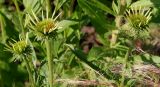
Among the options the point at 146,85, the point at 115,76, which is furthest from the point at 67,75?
the point at 146,85

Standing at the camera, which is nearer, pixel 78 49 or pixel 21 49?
pixel 21 49

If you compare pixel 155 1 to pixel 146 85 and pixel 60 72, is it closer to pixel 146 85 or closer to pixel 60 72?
pixel 146 85

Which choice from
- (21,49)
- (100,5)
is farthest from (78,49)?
(21,49)

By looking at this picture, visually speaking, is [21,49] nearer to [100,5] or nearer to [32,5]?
[32,5]

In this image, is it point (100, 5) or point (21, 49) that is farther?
point (100, 5)

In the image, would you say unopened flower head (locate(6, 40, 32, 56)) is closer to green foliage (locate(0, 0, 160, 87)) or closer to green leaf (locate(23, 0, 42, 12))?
green foliage (locate(0, 0, 160, 87))

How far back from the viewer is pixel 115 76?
1.92m

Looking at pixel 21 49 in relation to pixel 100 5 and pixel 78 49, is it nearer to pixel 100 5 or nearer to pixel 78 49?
pixel 78 49

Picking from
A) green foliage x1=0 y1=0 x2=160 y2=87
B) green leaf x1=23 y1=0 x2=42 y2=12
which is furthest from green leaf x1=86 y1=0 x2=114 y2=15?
green leaf x1=23 y1=0 x2=42 y2=12

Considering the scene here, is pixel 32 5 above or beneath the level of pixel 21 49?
above

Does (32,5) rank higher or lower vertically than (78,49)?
higher

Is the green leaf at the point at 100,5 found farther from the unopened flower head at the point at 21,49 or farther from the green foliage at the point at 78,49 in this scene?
the unopened flower head at the point at 21,49

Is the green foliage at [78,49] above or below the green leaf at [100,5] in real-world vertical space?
below

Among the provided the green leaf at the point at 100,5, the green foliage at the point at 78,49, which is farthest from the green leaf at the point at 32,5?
the green leaf at the point at 100,5
